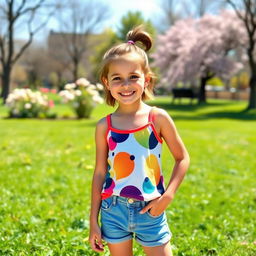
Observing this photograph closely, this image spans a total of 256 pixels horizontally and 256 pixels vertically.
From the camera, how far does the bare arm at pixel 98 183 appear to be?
2.30 metres

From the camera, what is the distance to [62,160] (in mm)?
7254

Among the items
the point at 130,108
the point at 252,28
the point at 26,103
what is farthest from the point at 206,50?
the point at 130,108

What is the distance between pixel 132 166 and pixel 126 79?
48cm

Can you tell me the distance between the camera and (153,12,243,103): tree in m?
27.9

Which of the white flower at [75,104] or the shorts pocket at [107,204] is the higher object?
the shorts pocket at [107,204]

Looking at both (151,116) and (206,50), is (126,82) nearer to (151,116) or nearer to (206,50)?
(151,116)

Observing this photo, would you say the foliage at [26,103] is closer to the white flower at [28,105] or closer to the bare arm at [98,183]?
the white flower at [28,105]

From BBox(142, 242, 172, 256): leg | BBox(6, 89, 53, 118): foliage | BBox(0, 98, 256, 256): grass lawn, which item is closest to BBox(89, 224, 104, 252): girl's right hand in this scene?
BBox(142, 242, 172, 256): leg

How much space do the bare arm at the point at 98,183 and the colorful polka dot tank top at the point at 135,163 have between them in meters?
0.07

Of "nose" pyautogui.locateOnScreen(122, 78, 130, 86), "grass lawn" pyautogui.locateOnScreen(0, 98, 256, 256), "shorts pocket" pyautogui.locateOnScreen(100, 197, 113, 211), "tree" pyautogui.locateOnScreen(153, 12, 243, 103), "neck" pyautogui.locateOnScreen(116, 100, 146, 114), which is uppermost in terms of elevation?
"tree" pyautogui.locateOnScreen(153, 12, 243, 103)

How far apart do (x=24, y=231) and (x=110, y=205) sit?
1910 millimetres

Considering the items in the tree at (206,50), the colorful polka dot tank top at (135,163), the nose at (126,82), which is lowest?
the colorful polka dot tank top at (135,163)

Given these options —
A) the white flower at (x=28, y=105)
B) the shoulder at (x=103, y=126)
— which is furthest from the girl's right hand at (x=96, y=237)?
the white flower at (x=28, y=105)

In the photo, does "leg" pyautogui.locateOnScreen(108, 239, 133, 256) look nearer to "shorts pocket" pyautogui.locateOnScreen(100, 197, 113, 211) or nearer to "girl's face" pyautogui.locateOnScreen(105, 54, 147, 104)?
"shorts pocket" pyautogui.locateOnScreen(100, 197, 113, 211)
